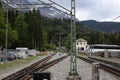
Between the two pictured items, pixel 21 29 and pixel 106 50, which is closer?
pixel 106 50

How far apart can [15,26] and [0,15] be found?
160 ft

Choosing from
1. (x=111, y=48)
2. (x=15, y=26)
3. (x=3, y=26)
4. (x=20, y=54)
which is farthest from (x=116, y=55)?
(x=15, y=26)

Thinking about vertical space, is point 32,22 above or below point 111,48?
above

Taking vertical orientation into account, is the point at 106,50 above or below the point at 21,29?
below

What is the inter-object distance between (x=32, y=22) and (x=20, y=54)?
234ft

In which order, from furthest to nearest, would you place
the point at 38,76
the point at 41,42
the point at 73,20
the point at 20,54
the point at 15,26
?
1. the point at 41,42
2. the point at 15,26
3. the point at 20,54
4. the point at 73,20
5. the point at 38,76

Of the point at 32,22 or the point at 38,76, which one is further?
the point at 32,22

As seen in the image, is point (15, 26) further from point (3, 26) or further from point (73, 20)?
point (73, 20)

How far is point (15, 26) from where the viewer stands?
139 meters

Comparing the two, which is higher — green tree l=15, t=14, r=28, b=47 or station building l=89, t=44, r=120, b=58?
green tree l=15, t=14, r=28, b=47

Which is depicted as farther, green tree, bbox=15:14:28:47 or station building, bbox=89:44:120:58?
green tree, bbox=15:14:28:47

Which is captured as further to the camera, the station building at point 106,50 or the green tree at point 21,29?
the green tree at point 21,29

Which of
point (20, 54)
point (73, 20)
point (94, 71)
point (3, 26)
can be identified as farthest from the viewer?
point (3, 26)

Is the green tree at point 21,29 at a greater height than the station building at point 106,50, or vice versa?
the green tree at point 21,29
